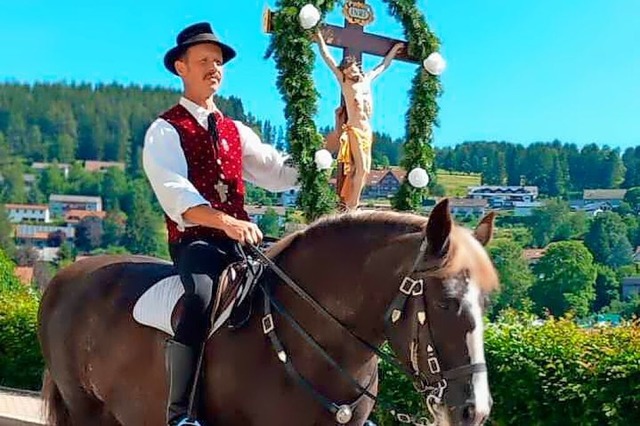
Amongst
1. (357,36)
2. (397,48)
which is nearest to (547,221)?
(397,48)

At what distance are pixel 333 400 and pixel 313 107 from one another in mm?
4036

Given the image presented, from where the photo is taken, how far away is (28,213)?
387 ft

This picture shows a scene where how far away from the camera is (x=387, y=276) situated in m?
3.16

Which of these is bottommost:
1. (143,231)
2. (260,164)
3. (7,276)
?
(143,231)

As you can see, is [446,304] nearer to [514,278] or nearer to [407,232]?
[407,232]

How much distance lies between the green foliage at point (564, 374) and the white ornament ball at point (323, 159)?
72.0 inches

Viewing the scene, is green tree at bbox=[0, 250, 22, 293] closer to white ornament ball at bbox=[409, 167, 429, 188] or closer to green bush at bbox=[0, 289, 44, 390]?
green bush at bbox=[0, 289, 44, 390]

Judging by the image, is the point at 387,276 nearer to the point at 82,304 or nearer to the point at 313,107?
the point at 82,304

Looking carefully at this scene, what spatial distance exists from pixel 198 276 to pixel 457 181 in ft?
21.6

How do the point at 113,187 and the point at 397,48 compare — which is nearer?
the point at 397,48

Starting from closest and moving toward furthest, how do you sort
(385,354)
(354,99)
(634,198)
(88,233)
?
1. (385,354)
2. (354,99)
3. (634,198)
4. (88,233)

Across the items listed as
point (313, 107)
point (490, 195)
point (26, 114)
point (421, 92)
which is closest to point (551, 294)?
point (490, 195)

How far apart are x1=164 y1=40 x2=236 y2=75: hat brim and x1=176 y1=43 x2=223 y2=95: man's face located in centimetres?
2

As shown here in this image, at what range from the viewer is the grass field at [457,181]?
9147mm
